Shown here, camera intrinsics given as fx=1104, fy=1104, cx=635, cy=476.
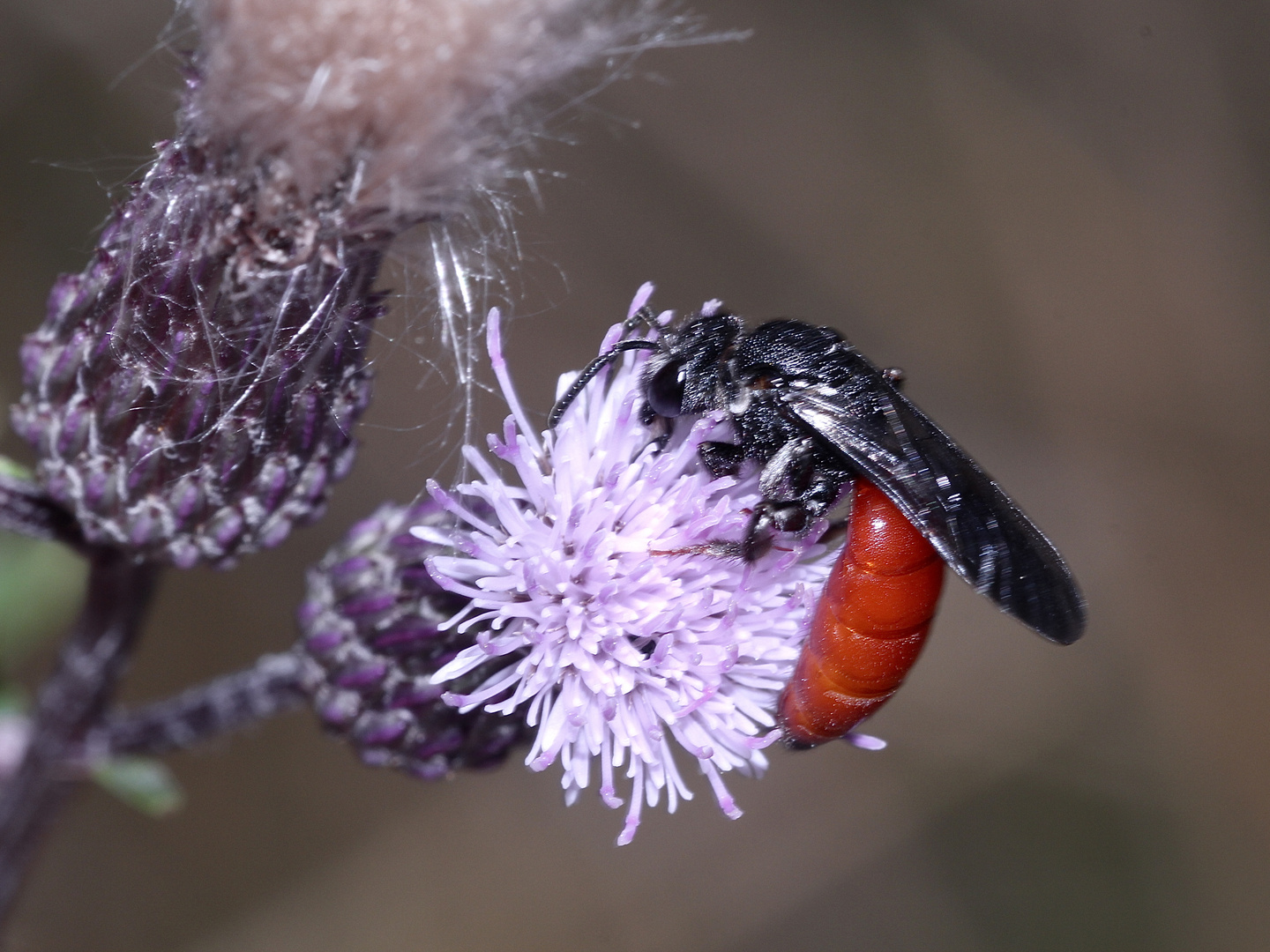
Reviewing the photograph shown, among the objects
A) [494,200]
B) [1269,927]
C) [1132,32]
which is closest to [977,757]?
[1269,927]

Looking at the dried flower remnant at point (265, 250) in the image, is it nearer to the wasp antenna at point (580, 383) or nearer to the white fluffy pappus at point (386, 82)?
the white fluffy pappus at point (386, 82)

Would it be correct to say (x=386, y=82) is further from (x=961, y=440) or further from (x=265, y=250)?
(x=961, y=440)

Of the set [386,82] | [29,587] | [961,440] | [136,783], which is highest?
[961,440]

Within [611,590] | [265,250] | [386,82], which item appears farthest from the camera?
[611,590]

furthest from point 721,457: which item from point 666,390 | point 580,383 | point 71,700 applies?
point 71,700

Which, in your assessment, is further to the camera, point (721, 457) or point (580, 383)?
point (721, 457)

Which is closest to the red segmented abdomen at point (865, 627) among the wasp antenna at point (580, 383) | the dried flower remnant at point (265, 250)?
the wasp antenna at point (580, 383)
